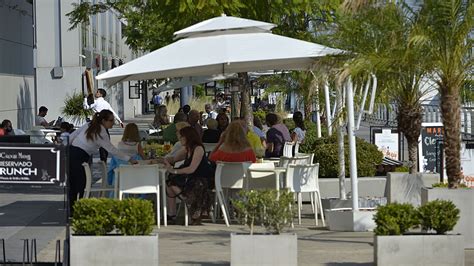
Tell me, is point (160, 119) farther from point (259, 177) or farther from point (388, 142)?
point (259, 177)

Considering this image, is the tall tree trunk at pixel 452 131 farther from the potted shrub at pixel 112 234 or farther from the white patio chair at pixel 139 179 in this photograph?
the white patio chair at pixel 139 179

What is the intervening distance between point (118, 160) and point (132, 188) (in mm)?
1517

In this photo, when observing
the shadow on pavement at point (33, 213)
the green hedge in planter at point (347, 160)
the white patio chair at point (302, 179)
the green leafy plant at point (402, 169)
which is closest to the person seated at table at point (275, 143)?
the green hedge in planter at point (347, 160)

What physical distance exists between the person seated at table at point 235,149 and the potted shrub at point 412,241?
4597 millimetres

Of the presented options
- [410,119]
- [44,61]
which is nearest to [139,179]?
[410,119]

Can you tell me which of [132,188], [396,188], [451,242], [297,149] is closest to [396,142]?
[297,149]

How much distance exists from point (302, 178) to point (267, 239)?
4450 millimetres

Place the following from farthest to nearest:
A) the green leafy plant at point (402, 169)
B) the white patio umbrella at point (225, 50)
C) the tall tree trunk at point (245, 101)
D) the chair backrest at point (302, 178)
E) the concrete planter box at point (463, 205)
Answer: the tall tree trunk at point (245, 101), the green leafy plant at point (402, 169), the chair backrest at point (302, 178), the white patio umbrella at point (225, 50), the concrete planter box at point (463, 205)

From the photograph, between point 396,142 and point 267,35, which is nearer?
point 267,35

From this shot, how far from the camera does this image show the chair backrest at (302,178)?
14070 millimetres

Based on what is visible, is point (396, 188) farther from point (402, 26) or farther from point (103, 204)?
point (103, 204)

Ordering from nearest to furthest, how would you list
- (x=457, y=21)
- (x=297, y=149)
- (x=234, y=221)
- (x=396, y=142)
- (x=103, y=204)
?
(x=103, y=204) → (x=457, y=21) → (x=234, y=221) → (x=297, y=149) → (x=396, y=142)

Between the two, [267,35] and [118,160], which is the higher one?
[267,35]

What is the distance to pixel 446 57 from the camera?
1186 cm
